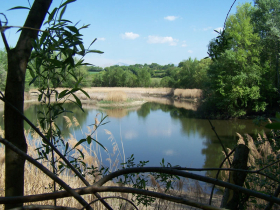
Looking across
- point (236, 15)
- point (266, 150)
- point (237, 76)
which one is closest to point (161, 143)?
point (266, 150)

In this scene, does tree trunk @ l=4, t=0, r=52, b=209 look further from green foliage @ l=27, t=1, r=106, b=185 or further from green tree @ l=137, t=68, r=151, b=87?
green tree @ l=137, t=68, r=151, b=87

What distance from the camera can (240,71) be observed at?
14.0 m

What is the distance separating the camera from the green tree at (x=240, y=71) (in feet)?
44.3

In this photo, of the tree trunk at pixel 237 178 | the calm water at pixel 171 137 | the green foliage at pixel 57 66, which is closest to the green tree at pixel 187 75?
the calm water at pixel 171 137

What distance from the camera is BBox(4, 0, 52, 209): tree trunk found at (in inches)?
29.0

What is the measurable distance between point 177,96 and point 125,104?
384 inches

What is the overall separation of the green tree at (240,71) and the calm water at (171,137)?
1.49 meters

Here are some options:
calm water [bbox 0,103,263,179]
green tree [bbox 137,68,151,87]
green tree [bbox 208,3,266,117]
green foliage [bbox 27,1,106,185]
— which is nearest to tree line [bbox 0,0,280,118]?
green tree [bbox 208,3,266,117]

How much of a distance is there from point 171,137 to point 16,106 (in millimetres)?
9132

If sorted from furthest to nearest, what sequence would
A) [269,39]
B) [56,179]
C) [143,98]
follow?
1. [143,98]
2. [269,39]
3. [56,179]

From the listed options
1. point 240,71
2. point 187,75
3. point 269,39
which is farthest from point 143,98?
point 269,39

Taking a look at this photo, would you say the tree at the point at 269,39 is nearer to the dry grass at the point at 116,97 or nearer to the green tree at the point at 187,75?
the dry grass at the point at 116,97

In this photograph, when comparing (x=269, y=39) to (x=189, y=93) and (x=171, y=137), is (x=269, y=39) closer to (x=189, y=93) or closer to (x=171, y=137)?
(x=171, y=137)

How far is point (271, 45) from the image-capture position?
40.7 feet
